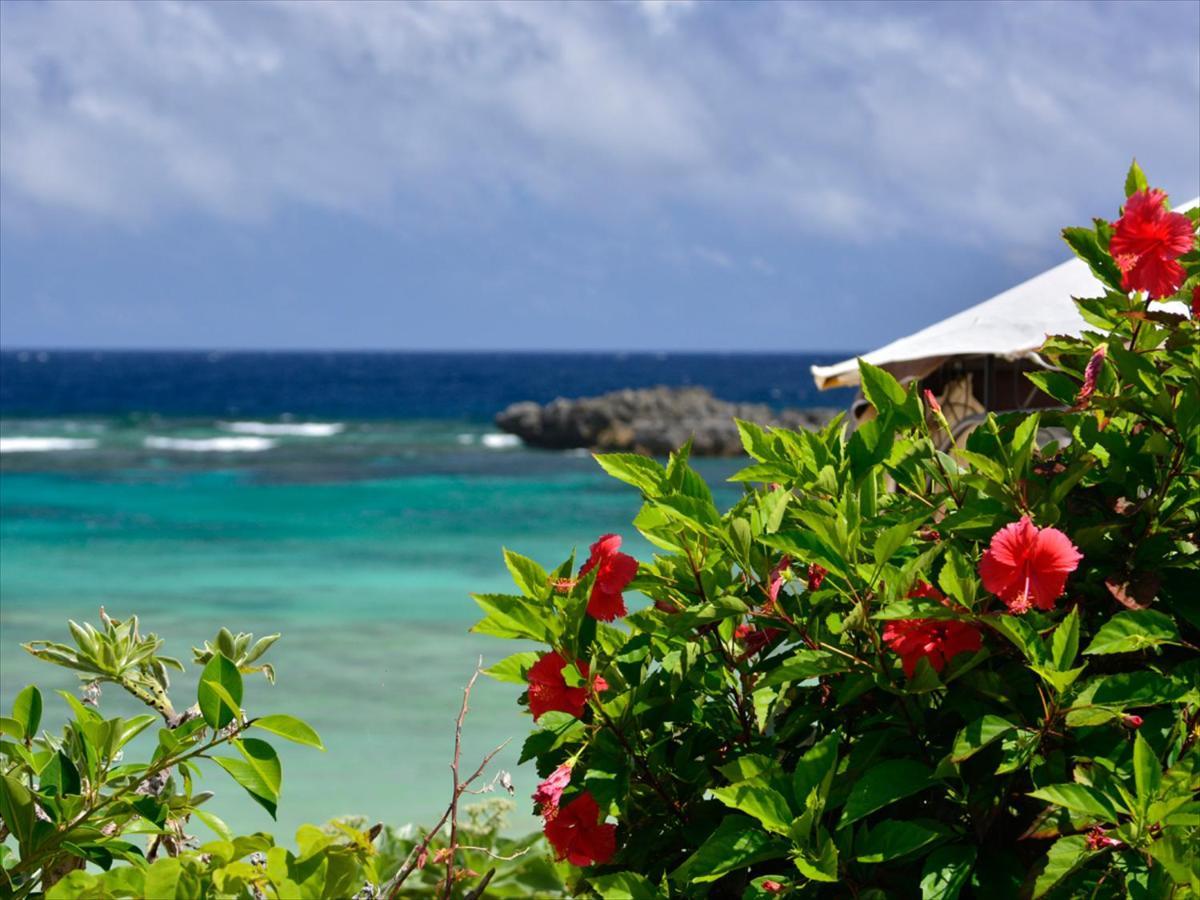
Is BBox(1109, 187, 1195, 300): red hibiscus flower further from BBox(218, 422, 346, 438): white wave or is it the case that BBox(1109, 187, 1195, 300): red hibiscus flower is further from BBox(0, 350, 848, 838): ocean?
BBox(218, 422, 346, 438): white wave

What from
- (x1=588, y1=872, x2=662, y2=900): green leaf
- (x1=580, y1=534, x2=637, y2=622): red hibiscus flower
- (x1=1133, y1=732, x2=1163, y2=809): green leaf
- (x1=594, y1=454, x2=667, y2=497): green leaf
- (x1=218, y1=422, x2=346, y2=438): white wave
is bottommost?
(x1=218, y1=422, x2=346, y2=438): white wave

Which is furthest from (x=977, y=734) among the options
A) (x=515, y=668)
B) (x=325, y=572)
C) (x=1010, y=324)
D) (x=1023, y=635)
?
(x=325, y=572)

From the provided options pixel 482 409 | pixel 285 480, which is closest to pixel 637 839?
pixel 285 480

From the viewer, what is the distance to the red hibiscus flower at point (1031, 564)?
1.26m

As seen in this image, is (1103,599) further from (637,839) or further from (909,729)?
(637,839)

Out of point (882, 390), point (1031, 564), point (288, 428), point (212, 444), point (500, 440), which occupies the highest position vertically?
point (882, 390)

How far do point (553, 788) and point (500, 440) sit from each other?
27.5 metres

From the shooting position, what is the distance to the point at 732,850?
1299 mm

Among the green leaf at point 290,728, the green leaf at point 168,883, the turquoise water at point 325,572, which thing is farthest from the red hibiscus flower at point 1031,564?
the green leaf at point 168,883

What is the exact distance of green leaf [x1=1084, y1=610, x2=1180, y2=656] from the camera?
1.27 m

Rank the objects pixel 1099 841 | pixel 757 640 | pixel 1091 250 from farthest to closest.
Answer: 1. pixel 1091 250
2. pixel 757 640
3. pixel 1099 841

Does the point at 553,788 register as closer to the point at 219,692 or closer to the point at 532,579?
the point at 532,579

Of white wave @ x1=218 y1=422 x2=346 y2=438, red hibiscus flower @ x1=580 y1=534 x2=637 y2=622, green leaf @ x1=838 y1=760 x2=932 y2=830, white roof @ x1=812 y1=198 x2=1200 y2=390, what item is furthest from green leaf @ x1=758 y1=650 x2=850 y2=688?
white wave @ x1=218 y1=422 x2=346 y2=438

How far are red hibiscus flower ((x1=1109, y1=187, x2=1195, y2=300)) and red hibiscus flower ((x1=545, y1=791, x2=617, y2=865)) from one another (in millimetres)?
897
